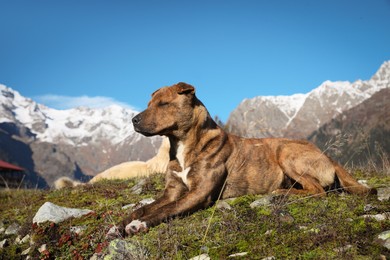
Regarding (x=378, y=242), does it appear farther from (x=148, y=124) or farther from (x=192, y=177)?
(x=148, y=124)

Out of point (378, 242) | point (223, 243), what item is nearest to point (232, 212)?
point (223, 243)

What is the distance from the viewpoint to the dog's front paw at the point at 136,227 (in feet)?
19.5

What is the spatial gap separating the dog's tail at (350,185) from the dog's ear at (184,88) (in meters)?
3.57

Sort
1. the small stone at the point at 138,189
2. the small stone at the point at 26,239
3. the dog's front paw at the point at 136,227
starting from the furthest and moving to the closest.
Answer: the small stone at the point at 138,189 → the small stone at the point at 26,239 → the dog's front paw at the point at 136,227

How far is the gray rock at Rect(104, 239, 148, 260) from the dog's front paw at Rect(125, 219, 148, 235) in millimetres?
806

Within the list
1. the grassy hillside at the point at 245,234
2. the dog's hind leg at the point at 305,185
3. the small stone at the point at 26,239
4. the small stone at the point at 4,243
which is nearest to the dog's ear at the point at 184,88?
the grassy hillside at the point at 245,234

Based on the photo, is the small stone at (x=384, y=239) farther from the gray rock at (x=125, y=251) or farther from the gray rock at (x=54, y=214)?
the gray rock at (x=54, y=214)

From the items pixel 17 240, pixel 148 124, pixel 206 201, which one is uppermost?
pixel 148 124

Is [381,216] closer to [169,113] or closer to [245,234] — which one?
[245,234]

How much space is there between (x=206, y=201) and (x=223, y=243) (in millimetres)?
1863

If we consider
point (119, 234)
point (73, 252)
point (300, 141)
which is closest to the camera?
point (119, 234)

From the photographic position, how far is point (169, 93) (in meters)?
7.62

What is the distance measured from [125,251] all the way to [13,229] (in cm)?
444

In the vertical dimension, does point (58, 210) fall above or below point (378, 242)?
below
